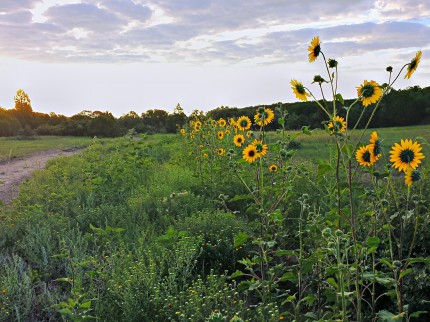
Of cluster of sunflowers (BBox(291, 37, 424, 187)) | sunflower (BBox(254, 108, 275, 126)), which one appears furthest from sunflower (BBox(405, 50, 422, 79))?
sunflower (BBox(254, 108, 275, 126))

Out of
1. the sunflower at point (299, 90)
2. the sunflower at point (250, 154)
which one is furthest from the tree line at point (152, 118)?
the sunflower at point (299, 90)

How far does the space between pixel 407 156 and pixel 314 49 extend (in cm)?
74

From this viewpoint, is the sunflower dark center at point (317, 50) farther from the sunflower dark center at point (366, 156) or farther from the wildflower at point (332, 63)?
the sunflower dark center at point (366, 156)

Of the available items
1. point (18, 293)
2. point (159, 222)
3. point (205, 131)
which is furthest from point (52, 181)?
point (18, 293)

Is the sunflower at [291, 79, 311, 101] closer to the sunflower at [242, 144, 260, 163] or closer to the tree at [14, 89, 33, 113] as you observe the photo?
the sunflower at [242, 144, 260, 163]

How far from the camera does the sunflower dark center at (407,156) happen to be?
2.29 metres

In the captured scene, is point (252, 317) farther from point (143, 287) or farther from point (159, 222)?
point (159, 222)

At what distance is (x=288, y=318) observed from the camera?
310 cm

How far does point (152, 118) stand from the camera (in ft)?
82.5

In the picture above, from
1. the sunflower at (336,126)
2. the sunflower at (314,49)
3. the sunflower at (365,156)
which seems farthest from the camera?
the sunflower at (314,49)

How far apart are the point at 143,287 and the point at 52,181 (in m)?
5.64

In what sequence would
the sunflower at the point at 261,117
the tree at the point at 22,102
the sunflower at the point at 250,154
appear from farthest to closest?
the tree at the point at 22,102 < the sunflower at the point at 261,117 < the sunflower at the point at 250,154

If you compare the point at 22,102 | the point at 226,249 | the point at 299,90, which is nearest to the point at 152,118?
the point at 22,102

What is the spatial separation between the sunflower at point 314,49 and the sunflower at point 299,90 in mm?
168
